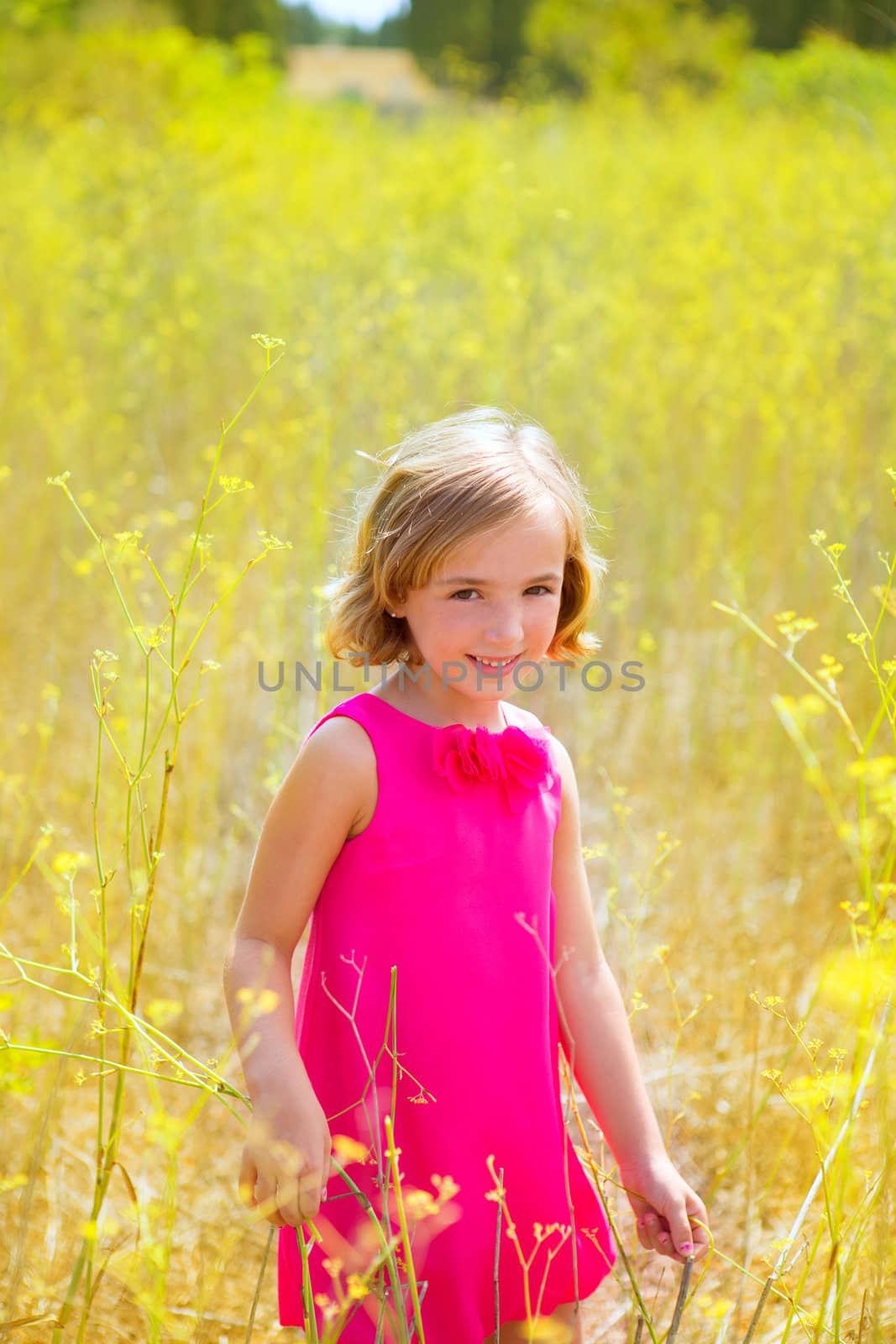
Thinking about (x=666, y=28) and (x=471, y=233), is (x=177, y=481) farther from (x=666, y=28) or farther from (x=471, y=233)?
(x=666, y=28)

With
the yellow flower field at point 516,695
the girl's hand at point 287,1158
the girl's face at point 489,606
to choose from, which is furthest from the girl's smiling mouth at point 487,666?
the girl's hand at point 287,1158

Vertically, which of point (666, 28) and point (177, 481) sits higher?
point (666, 28)

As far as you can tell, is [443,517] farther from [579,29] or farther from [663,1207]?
[579,29]

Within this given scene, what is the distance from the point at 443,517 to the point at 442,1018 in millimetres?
456

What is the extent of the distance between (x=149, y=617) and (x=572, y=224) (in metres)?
2.57

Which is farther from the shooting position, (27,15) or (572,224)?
(27,15)

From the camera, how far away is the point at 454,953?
104 centimetres

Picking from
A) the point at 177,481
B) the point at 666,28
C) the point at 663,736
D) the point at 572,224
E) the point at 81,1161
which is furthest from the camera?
the point at 666,28

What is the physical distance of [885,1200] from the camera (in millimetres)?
841

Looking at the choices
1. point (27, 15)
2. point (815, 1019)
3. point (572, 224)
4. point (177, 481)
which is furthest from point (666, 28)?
point (815, 1019)

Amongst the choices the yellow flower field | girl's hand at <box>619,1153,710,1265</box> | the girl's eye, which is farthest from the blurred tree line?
girl's hand at <box>619,1153,710,1265</box>

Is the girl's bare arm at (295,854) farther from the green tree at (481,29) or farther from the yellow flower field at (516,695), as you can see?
the green tree at (481,29)

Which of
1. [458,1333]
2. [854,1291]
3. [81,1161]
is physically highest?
[458,1333]

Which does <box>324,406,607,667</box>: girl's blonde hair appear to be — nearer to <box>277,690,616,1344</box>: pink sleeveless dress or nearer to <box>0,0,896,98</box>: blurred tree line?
<box>277,690,616,1344</box>: pink sleeveless dress
